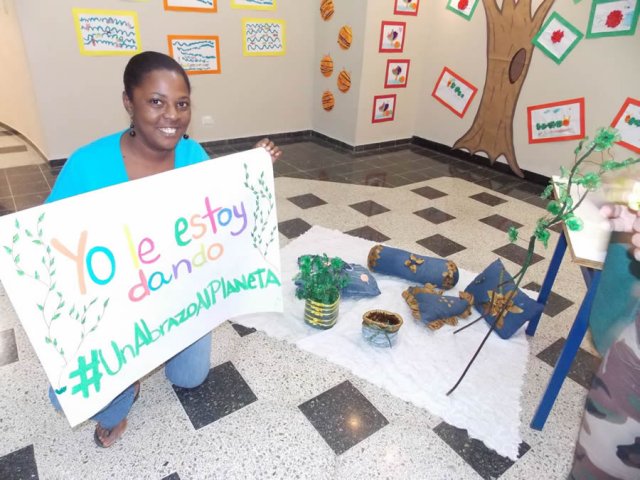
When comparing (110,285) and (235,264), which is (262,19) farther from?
(110,285)

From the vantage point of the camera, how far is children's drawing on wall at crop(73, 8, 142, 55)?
324 centimetres

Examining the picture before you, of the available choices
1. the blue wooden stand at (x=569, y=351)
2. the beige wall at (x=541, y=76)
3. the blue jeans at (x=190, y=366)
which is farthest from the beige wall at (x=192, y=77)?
the blue wooden stand at (x=569, y=351)

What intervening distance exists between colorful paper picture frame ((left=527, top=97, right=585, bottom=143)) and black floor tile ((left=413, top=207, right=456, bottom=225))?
1368 millimetres

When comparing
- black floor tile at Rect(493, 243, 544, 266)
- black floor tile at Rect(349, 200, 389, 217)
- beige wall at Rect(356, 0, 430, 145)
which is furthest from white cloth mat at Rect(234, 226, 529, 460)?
beige wall at Rect(356, 0, 430, 145)

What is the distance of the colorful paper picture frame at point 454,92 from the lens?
4156 millimetres

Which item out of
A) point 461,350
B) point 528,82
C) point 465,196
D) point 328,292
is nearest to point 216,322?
point 328,292

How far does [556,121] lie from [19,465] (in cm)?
401

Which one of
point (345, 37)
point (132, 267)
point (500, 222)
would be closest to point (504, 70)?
point (345, 37)

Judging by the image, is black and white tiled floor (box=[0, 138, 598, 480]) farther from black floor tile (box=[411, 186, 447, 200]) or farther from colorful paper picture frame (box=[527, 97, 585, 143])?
colorful paper picture frame (box=[527, 97, 585, 143])

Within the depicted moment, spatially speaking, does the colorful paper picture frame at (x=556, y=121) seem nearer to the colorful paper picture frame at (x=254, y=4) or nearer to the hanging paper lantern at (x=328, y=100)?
the hanging paper lantern at (x=328, y=100)

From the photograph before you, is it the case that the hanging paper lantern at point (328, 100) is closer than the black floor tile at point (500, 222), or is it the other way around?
the black floor tile at point (500, 222)

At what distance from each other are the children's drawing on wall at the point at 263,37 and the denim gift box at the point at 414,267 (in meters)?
2.88

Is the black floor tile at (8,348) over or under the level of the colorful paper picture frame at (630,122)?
under

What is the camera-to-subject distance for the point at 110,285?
101 centimetres
